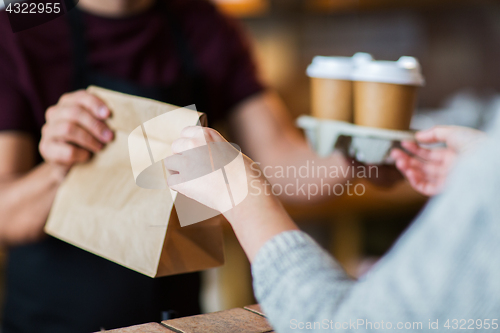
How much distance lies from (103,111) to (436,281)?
479 mm

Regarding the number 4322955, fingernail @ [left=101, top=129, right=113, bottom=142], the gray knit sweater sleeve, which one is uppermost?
the number 4322955

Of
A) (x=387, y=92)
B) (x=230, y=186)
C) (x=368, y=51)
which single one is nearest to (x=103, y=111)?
(x=230, y=186)

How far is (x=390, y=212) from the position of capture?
6.61 feet

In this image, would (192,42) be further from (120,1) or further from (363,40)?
(363,40)

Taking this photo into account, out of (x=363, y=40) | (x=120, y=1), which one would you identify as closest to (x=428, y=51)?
(x=363, y=40)

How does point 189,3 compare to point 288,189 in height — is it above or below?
above

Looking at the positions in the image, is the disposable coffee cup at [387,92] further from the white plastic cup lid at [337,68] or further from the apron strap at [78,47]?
the apron strap at [78,47]

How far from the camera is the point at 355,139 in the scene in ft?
2.66

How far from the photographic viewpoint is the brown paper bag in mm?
554

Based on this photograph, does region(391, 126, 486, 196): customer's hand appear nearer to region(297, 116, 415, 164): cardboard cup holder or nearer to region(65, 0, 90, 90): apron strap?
region(297, 116, 415, 164): cardboard cup holder

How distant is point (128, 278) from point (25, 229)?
0.69 ft

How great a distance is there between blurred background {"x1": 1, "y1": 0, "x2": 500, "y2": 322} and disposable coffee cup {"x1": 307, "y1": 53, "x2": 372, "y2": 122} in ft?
3.90

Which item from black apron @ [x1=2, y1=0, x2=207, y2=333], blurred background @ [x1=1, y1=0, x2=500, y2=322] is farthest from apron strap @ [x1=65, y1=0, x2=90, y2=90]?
blurred background @ [x1=1, y1=0, x2=500, y2=322]

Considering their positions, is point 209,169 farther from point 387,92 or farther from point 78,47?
point 78,47
